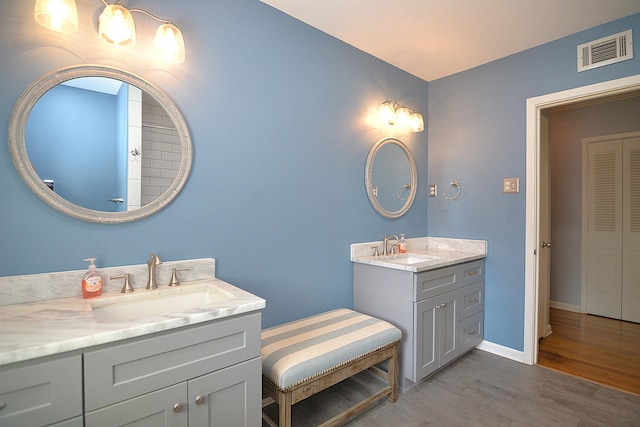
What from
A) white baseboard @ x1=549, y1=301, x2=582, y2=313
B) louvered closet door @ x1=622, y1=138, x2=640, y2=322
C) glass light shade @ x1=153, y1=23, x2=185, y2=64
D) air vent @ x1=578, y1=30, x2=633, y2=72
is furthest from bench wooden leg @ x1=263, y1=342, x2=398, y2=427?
louvered closet door @ x1=622, y1=138, x2=640, y2=322

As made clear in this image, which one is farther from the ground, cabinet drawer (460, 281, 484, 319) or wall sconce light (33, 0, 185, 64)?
wall sconce light (33, 0, 185, 64)

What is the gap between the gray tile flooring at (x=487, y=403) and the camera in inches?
69.9

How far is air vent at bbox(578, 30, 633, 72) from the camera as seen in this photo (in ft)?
6.77

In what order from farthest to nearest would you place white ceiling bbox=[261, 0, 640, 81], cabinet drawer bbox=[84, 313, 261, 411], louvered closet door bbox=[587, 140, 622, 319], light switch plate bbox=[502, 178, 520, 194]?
louvered closet door bbox=[587, 140, 622, 319]
light switch plate bbox=[502, 178, 520, 194]
white ceiling bbox=[261, 0, 640, 81]
cabinet drawer bbox=[84, 313, 261, 411]

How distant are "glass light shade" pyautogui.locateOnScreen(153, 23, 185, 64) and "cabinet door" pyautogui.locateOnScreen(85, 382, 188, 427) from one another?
4.66ft

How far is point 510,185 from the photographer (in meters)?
2.58

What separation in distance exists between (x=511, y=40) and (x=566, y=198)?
2.43 meters

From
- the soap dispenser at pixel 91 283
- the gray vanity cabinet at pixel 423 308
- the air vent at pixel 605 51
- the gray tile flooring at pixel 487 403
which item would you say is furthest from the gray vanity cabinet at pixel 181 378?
the air vent at pixel 605 51

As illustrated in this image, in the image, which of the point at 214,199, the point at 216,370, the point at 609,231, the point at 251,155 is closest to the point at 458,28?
the point at 251,155

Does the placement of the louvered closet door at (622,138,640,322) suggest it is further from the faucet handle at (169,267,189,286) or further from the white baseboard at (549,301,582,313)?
the faucet handle at (169,267,189,286)

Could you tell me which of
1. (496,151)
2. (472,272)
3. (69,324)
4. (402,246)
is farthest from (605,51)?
(69,324)

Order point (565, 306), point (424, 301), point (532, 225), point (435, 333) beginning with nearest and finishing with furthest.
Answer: point (424, 301), point (435, 333), point (532, 225), point (565, 306)

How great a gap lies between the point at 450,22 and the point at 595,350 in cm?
297

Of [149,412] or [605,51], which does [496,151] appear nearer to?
[605,51]
